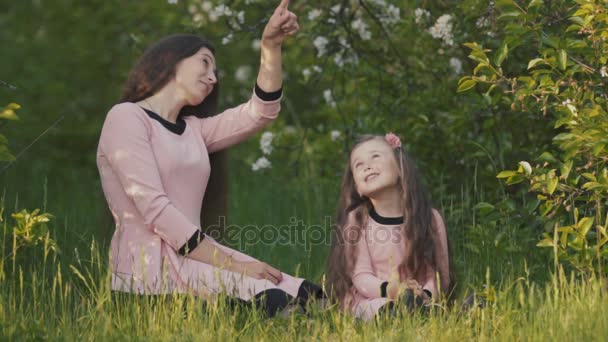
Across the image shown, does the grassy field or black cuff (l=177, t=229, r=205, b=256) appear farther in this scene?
black cuff (l=177, t=229, r=205, b=256)

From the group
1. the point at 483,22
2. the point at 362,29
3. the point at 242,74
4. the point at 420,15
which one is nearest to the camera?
the point at 483,22

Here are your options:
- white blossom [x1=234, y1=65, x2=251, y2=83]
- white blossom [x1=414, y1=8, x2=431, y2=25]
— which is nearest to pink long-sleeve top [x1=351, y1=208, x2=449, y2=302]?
white blossom [x1=414, y1=8, x2=431, y2=25]

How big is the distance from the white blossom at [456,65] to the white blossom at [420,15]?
1.01ft

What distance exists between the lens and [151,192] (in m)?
4.16

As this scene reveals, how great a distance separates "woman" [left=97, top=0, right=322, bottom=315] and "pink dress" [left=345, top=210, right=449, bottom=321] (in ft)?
0.65

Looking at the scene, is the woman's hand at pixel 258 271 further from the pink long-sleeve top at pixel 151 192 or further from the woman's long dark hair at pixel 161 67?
the woman's long dark hair at pixel 161 67

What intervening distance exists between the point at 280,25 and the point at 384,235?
104 centimetres

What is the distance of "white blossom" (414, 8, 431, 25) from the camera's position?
232 inches

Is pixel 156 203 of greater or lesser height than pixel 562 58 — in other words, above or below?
below

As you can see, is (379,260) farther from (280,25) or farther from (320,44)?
(320,44)

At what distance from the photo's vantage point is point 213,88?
4781 mm

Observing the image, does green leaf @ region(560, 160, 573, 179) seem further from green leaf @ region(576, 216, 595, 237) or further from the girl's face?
the girl's face

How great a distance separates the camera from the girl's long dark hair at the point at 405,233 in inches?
171

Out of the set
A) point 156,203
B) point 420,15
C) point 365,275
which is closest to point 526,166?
point 365,275
